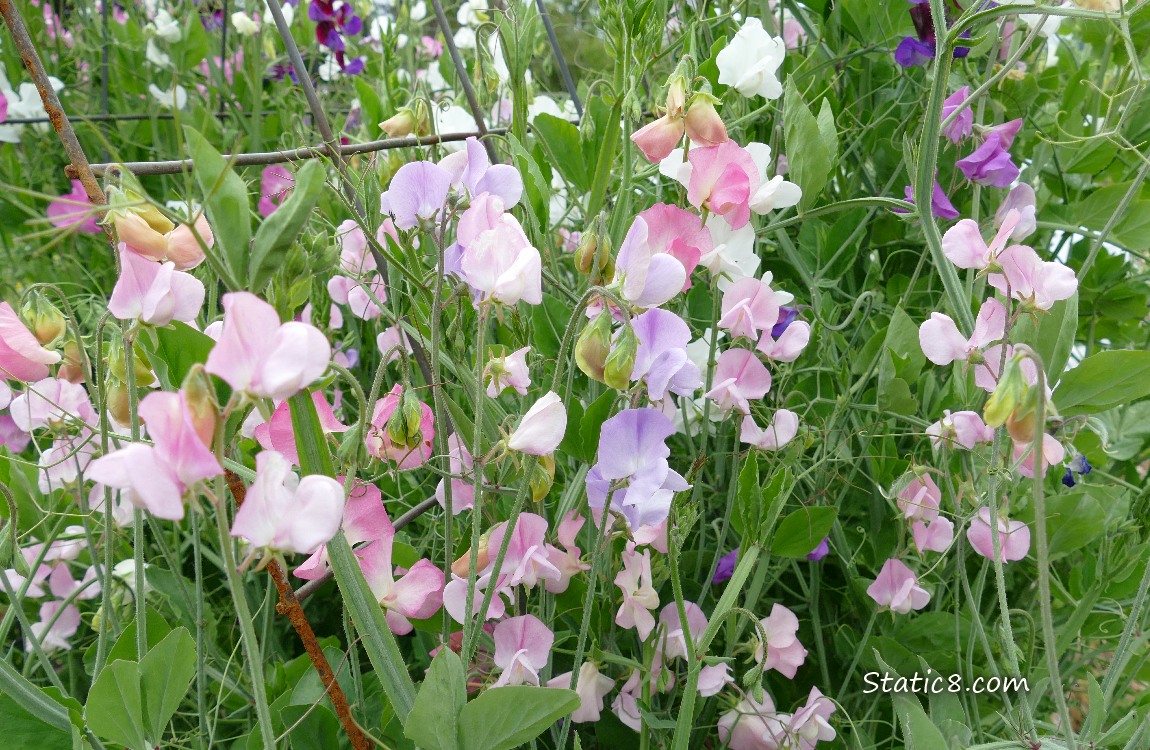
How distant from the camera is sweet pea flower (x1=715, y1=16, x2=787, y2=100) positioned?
71 centimetres

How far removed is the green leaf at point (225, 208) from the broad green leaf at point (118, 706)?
0.78ft

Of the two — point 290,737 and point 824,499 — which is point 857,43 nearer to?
point 824,499

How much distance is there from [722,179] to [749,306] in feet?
0.34

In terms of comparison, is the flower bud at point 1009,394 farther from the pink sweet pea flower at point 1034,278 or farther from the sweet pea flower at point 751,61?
the sweet pea flower at point 751,61

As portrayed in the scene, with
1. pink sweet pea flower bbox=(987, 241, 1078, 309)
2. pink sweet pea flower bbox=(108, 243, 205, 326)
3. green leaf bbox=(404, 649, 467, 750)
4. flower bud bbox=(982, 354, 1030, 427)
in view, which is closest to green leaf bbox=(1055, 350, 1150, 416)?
pink sweet pea flower bbox=(987, 241, 1078, 309)

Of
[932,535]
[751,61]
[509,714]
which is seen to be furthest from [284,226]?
[932,535]

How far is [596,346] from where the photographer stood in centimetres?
48

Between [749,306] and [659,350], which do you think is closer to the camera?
[659,350]

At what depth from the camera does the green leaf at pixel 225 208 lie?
0.34m

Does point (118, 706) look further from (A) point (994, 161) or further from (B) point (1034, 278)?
(A) point (994, 161)

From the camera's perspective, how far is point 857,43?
961 millimetres

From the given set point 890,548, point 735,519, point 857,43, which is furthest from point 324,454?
point 857,43

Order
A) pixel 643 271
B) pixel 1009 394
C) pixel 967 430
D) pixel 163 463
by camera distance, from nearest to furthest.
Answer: pixel 163 463 < pixel 1009 394 < pixel 643 271 < pixel 967 430

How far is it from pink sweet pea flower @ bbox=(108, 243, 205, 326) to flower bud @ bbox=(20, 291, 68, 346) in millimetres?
131
